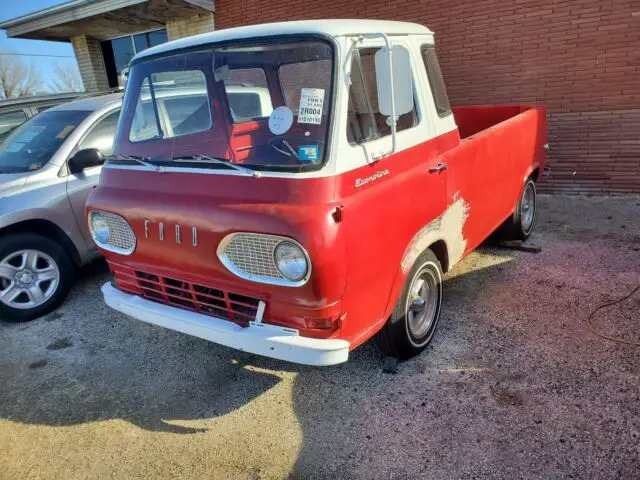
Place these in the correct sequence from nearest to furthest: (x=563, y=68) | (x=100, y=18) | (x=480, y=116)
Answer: (x=480, y=116)
(x=563, y=68)
(x=100, y=18)

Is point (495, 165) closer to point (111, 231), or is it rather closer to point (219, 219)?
point (219, 219)

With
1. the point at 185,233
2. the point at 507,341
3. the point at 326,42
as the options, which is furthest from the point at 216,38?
the point at 507,341

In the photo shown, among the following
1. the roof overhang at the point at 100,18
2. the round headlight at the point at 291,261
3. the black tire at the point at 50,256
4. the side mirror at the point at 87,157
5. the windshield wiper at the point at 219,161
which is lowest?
the black tire at the point at 50,256

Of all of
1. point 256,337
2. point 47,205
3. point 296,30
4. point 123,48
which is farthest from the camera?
point 123,48

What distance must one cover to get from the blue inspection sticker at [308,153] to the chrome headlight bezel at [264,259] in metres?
0.48

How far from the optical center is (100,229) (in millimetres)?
3160

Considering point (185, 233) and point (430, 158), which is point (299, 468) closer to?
point (185, 233)

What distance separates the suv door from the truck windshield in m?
1.40

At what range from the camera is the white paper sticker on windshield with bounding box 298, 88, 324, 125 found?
2.57 meters

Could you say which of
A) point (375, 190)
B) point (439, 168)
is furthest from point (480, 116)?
point (375, 190)

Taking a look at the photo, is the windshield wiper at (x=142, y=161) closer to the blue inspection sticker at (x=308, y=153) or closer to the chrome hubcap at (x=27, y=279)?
the blue inspection sticker at (x=308, y=153)

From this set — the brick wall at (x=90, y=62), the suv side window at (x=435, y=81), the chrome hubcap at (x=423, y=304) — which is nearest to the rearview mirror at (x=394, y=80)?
the suv side window at (x=435, y=81)

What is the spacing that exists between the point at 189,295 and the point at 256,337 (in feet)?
2.09

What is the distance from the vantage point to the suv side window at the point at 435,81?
3.37m
